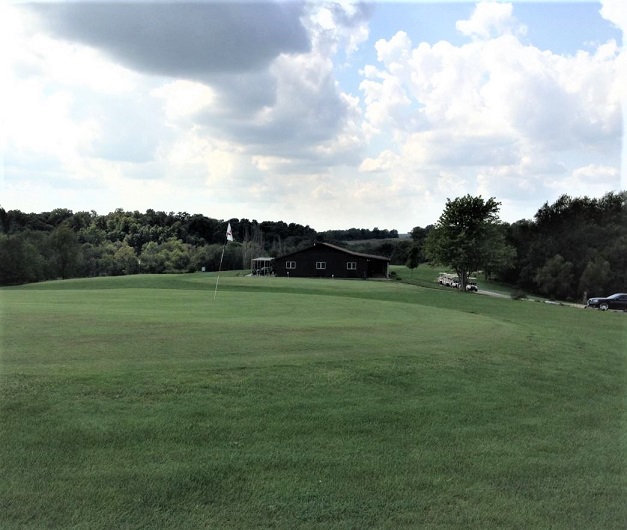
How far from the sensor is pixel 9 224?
7656cm

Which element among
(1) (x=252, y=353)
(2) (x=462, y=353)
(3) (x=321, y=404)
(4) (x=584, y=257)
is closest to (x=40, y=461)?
(3) (x=321, y=404)

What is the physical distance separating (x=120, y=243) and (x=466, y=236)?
263 ft

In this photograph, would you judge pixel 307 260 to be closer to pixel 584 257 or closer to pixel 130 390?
pixel 584 257

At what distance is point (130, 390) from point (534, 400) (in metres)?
6.25

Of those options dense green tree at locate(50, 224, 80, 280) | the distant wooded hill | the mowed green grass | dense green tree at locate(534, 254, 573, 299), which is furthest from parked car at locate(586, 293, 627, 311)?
dense green tree at locate(50, 224, 80, 280)

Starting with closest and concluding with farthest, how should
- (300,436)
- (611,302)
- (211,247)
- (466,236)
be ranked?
(300,436), (611,302), (466,236), (211,247)

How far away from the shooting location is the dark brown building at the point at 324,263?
74625mm

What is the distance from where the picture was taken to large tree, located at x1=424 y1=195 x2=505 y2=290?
58.8m

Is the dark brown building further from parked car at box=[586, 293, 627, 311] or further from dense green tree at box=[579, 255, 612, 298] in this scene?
parked car at box=[586, 293, 627, 311]

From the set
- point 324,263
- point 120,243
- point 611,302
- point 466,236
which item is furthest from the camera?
point 120,243

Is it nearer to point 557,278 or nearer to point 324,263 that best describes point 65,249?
point 324,263

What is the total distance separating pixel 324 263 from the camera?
247 feet

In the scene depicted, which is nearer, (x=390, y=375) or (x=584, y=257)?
(x=390, y=375)

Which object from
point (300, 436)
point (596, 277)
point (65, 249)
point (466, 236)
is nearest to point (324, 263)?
point (466, 236)
